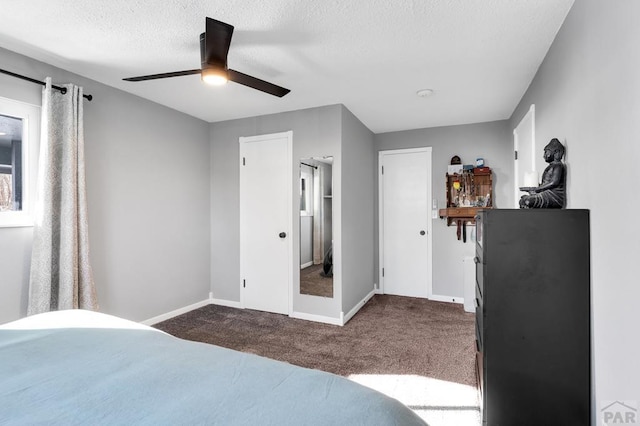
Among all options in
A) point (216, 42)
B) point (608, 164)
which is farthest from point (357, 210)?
point (608, 164)

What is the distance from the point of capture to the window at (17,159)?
2.40 metres

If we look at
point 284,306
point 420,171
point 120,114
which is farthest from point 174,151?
point 420,171

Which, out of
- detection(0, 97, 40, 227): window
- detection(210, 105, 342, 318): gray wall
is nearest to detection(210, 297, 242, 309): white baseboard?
detection(210, 105, 342, 318): gray wall

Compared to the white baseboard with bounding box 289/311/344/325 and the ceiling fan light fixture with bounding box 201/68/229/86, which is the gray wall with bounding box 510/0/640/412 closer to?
the ceiling fan light fixture with bounding box 201/68/229/86

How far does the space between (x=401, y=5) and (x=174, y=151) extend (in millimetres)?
2937

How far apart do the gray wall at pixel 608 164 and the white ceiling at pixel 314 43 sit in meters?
0.48

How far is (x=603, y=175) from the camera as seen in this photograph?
58.2 inches

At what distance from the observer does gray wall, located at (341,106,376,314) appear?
366cm

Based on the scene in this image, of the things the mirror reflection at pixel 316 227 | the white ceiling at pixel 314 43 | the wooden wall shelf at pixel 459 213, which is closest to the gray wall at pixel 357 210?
the mirror reflection at pixel 316 227

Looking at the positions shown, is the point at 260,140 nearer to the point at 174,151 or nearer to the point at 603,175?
the point at 174,151

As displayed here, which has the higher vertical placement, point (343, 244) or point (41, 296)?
point (343, 244)

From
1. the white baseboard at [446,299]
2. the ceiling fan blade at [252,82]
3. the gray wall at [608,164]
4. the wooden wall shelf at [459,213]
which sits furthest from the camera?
the white baseboard at [446,299]

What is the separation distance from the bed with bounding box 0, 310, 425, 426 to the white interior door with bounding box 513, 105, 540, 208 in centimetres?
218

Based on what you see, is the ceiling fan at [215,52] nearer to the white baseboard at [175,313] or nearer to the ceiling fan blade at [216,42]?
the ceiling fan blade at [216,42]
